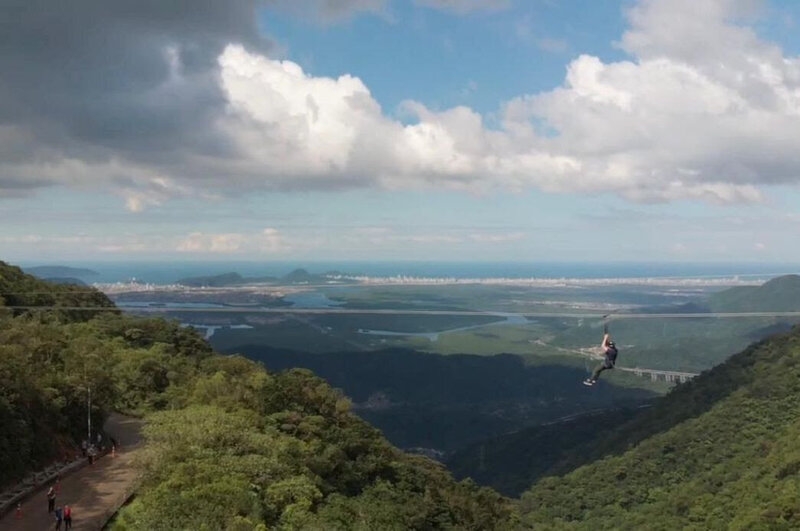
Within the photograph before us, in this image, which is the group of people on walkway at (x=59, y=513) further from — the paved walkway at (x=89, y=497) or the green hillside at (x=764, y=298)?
the green hillside at (x=764, y=298)

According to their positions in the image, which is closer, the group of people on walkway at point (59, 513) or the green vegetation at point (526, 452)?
the group of people on walkway at point (59, 513)

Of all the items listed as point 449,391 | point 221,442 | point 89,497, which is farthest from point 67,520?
point 449,391

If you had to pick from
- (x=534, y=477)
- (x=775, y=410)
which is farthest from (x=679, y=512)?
(x=534, y=477)

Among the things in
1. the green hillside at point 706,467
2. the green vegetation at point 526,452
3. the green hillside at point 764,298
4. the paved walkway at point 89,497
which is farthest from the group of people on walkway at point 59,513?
the green hillside at point 764,298

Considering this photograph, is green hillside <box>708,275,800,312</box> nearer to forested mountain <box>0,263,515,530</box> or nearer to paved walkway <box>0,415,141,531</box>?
forested mountain <box>0,263,515,530</box>

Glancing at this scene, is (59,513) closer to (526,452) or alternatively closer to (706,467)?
(706,467)
